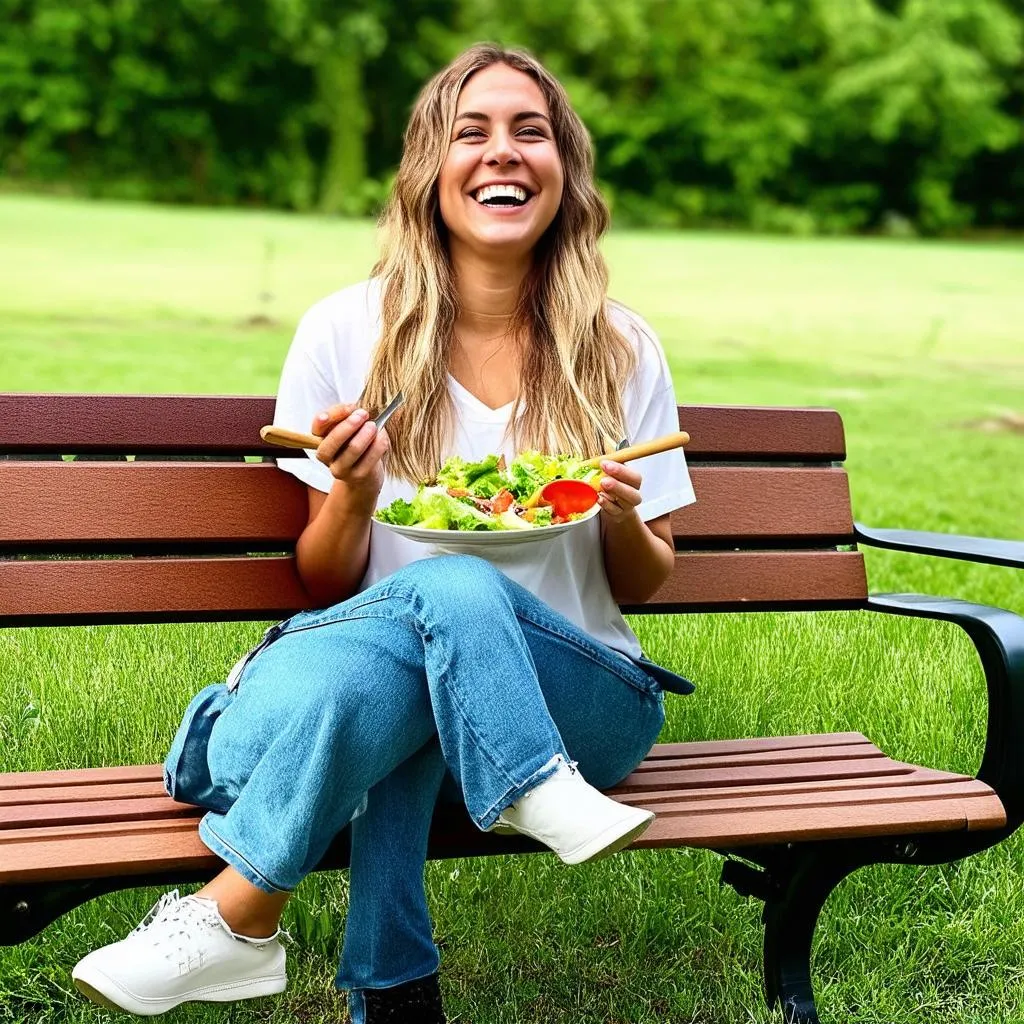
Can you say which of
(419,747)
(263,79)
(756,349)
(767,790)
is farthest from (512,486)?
(263,79)

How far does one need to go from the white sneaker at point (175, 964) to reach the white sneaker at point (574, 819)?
414mm

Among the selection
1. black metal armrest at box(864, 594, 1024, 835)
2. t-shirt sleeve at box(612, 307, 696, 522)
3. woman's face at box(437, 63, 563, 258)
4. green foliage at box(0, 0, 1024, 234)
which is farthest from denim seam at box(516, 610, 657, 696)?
green foliage at box(0, 0, 1024, 234)

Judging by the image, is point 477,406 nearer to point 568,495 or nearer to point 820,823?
point 568,495

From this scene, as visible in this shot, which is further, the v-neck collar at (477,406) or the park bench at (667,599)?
the v-neck collar at (477,406)

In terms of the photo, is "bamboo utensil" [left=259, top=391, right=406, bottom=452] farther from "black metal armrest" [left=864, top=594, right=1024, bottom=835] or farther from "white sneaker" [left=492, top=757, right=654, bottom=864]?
"black metal armrest" [left=864, top=594, right=1024, bottom=835]

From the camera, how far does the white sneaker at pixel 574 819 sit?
2.04m

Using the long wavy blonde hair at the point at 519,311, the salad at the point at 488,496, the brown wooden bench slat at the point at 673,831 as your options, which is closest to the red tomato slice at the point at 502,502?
the salad at the point at 488,496

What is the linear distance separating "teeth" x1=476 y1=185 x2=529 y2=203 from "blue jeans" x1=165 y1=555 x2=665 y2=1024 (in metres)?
0.69

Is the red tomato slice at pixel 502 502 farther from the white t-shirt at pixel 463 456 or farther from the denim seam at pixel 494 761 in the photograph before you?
the denim seam at pixel 494 761

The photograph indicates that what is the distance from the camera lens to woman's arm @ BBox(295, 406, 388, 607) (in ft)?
7.33

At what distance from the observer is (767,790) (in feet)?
7.92

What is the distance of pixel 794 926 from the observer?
251 cm

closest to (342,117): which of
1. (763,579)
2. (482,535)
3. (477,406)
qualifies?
(763,579)

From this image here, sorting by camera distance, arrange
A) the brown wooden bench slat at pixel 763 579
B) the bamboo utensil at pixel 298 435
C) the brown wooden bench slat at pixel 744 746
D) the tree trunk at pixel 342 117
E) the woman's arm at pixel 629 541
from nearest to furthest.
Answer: the bamboo utensil at pixel 298 435, the woman's arm at pixel 629 541, the brown wooden bench slat at pixel 744 746, the brown wooden bench slat at pixel 763 579, the tree trunk at pixel 342 117
